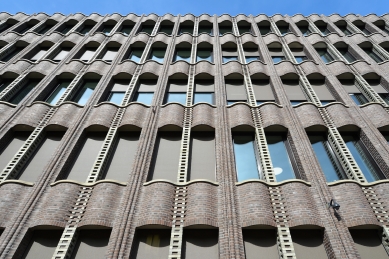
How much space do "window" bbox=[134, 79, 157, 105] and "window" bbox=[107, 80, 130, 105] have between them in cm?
88

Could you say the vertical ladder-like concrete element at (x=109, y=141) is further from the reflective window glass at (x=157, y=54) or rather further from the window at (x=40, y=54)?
the window at (x=40, y=54)

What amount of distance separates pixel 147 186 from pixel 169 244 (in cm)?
231

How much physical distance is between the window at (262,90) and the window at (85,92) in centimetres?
1008

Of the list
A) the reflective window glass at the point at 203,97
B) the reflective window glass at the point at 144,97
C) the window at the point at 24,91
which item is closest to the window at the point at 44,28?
the window at the point at 24,91

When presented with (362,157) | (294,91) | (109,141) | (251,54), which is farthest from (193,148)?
(251,54)

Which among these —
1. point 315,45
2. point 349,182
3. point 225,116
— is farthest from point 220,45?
point 349,182

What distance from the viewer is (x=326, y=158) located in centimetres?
1229

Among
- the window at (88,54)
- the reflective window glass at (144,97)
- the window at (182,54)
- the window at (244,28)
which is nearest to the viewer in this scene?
the reflective window glass at (144,97)

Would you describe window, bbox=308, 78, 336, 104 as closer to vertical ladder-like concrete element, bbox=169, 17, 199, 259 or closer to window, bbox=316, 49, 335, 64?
Result: window, bbox=316, 49, 335, 64

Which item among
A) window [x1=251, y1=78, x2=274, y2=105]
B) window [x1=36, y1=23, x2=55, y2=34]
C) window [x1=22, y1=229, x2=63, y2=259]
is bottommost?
window [x1=22, y1=229, x2=63, y2=259]

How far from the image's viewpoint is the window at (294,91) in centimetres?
1611

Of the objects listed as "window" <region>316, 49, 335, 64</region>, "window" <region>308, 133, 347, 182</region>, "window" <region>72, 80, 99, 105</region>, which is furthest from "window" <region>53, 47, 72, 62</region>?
"window" <region>316, 49, 335, 64</region>

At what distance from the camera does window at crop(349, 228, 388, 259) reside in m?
8.89

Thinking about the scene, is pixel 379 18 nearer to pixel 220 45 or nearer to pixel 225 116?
pixel 220 45
